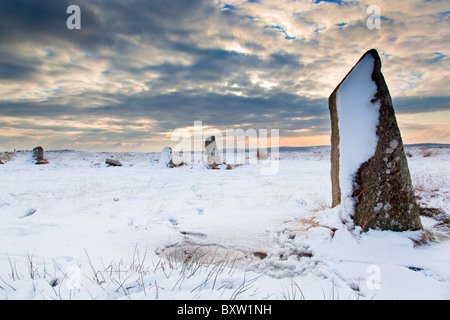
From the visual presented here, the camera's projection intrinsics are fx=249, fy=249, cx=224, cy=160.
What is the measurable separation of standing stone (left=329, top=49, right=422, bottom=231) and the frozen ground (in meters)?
0.26

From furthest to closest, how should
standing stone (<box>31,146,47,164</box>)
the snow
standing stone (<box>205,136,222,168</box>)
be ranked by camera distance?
standing stone (<box>31,146,47,164</box>), standing stone (<box>205,136,222,168</box>), the snow

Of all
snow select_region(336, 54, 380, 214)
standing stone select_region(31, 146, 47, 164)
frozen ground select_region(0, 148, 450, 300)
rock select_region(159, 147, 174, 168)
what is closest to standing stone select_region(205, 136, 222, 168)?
rock select_region(159, 147, 174, 168)

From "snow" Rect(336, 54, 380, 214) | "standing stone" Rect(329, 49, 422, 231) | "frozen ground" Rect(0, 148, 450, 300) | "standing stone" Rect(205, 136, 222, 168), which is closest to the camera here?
"frozen ground" Rect(0, 148, 450, 300)

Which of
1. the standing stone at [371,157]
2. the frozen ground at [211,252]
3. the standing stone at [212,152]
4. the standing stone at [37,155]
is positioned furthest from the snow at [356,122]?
the standing stone at [37,155]

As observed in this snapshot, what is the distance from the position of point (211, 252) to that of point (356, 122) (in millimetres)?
2584

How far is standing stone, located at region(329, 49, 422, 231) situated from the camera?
320cm

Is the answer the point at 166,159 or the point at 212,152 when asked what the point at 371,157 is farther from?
the point at 166,159

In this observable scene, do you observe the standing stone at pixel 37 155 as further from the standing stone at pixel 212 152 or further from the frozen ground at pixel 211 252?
the frozen ground at pixel 211 252

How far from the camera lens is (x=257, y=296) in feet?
5.88

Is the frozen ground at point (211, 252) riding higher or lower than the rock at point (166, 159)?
lower

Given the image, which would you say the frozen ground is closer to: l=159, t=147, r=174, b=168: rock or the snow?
the snow

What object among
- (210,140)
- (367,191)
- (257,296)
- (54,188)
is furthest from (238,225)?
(210,140)

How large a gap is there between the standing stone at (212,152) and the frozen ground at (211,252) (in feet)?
32.5

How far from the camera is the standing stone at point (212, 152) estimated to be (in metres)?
15.6
